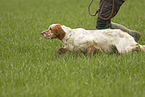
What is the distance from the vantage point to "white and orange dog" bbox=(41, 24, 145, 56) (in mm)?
4109

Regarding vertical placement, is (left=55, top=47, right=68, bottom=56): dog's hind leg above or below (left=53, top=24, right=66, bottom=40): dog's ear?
below

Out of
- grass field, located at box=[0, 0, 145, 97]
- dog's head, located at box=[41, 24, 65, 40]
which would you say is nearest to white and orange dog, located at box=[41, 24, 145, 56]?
dog's head, located at box=[41, 24, 65, 40]

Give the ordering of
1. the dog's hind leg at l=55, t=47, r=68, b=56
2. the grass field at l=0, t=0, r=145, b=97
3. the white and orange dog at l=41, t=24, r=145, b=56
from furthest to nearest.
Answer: the dog's hind leg at l=55, t=47, r=68, b=56 → the white and orange dog at l=41, t=24, r=145, b=56 → the grass field at l=0, t=0, r=145, b=97

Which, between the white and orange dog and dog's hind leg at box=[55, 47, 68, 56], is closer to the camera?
the white and orange dog

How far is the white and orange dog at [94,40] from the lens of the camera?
13.5 feet

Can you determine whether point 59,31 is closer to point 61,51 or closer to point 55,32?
point 55,32

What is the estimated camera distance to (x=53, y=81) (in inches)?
132

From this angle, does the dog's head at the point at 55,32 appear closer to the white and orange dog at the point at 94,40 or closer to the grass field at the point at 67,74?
the white and orange dog at the point at 94,40

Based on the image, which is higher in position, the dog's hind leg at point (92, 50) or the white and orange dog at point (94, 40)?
the white and orange dog at point (94, 40)

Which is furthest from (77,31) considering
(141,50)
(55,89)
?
(55,89)

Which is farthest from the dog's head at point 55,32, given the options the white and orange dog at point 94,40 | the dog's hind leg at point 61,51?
the dog's hind leg at point 61,51

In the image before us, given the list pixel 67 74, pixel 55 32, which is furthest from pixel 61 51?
pixel 67 74

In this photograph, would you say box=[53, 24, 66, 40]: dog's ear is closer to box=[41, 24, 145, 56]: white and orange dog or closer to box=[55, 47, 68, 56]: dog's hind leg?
box=[41, 24, 145, 56]: white and orange dog

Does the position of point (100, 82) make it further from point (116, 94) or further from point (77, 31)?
point (77, 31)
